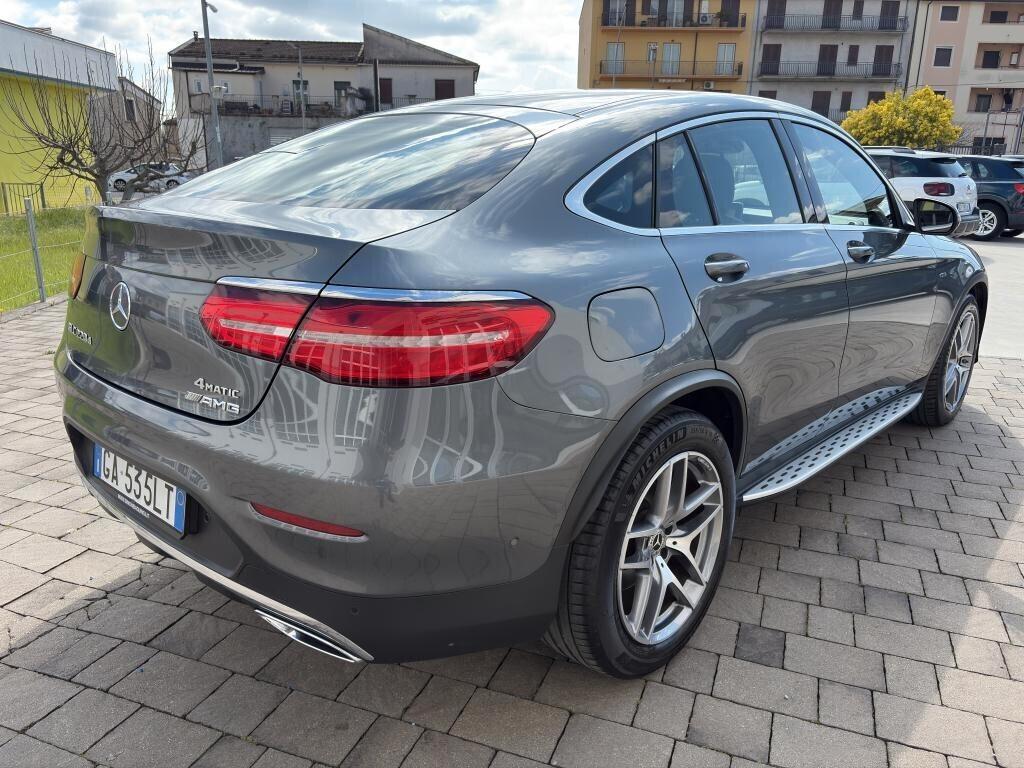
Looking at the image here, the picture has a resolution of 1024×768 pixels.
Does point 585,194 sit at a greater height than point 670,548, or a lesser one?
greater

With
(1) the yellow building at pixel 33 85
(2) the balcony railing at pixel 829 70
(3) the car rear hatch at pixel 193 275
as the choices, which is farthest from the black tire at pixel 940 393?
(2) the balcony railing at pixel 829 70

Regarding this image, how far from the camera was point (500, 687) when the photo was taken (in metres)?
2.40

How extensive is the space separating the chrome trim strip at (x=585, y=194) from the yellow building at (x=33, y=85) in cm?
2516

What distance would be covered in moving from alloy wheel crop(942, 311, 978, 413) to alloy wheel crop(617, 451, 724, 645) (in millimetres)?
2737

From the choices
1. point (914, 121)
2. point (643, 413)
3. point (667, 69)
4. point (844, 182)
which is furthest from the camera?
point (667, 69)

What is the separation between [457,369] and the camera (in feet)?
5.72

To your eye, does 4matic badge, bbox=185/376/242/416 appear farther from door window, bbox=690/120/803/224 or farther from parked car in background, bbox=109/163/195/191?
parked car in background, bbox=109/163/195/191

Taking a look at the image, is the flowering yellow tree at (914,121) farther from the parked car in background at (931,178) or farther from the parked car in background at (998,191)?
the parked car in background at (931,178)

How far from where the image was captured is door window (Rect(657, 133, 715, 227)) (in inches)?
95.7

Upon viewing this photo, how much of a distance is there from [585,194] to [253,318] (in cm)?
95

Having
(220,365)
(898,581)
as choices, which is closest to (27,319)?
(220,365)

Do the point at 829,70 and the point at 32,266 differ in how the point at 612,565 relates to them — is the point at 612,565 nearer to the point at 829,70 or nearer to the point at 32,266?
the point at 32,266

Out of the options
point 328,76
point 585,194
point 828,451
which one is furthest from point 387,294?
point 328,76

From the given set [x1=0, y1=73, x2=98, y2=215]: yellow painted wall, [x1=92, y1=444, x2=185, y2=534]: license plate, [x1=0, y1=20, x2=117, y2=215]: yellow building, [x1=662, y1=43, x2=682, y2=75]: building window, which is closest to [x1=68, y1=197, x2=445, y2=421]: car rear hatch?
[x1=92, y1=444, x2=185, y2=534]: license plate
